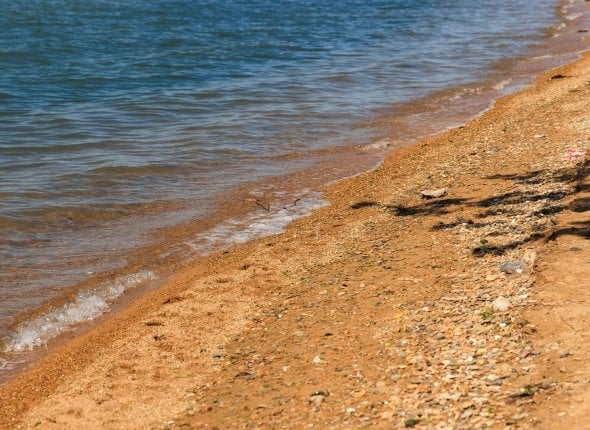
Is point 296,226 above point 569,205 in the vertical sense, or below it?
below

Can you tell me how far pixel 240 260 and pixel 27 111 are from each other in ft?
35.2

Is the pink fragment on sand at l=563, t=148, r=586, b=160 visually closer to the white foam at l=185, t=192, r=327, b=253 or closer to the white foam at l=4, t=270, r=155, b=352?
the white foam at l=185, t=192, r=327, b=253

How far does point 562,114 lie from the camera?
1364 centimetres

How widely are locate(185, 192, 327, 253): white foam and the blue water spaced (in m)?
0.77

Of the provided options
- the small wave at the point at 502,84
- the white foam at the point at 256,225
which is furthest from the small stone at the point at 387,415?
the small wave at the point at 502,84

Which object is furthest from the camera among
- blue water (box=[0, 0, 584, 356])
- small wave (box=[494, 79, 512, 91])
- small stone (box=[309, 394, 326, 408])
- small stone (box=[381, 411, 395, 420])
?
small wave (box=[494, 79, 512, 91])

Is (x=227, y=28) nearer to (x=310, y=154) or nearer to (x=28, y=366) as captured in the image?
(x=310, y=154)

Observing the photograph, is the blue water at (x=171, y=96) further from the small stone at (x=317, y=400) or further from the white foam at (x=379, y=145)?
the small stone at (x=317, y=400)

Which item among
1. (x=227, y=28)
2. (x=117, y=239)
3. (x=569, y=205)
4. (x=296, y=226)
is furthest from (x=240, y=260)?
(x=227, y=28)

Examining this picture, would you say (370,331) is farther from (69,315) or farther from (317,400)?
(69,315)

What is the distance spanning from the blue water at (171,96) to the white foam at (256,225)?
0.77 metres

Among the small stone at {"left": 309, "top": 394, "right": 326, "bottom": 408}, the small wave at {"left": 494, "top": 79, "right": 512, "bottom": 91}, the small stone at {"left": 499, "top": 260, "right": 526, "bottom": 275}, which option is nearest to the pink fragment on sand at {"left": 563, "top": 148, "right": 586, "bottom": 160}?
the small stone at {"left": 499, "top": 260, "right": 526, "bottom": 275}

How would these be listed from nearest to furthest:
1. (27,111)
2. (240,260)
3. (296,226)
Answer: (240,260) < (296,226) < (27,111)

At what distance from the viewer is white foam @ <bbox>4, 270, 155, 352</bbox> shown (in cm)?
802
